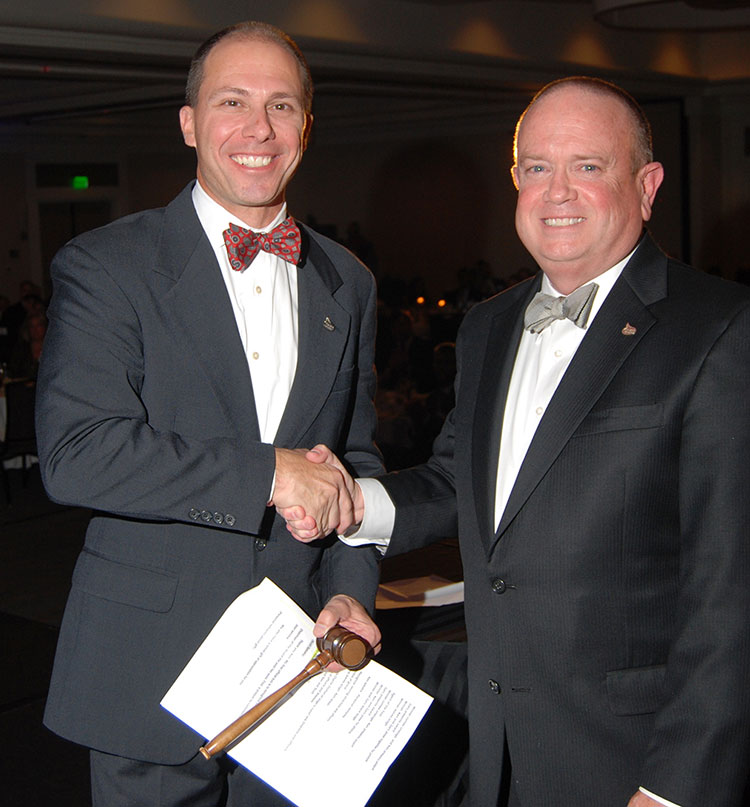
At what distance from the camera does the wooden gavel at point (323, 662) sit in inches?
65.7

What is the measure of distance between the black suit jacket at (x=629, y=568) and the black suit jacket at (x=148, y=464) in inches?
17.5

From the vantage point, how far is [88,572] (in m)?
1.82

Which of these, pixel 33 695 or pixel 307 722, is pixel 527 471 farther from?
pixel 33 695

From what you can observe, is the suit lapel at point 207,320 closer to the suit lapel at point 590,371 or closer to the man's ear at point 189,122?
the man's ear at point 189,122

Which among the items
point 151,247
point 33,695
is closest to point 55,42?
point 33,695

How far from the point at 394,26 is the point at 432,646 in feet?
27.1

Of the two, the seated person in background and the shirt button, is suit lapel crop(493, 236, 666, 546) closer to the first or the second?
the shirt button

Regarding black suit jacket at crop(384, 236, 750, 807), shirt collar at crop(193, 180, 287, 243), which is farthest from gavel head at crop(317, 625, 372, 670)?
shirt collar at crop(193, 180, 287, 243)

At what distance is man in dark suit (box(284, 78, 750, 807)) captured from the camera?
5.10 ft

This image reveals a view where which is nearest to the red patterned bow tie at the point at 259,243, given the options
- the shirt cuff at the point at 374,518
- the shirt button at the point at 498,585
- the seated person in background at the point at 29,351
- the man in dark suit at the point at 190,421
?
Answer: the man in dark suit at the point at 190,421

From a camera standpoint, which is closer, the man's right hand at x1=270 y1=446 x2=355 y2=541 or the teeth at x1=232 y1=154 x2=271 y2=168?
the man's right hand at x1=270 y1=446 x2=355 y2=541

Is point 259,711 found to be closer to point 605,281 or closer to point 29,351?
point 605,281

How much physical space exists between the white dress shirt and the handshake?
0.11 m

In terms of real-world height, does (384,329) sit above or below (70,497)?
above
